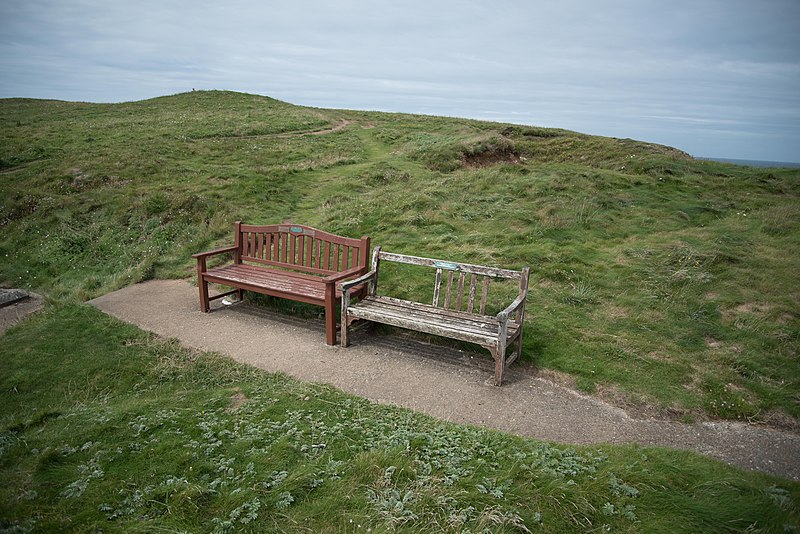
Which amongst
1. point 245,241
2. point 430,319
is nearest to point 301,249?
point 245,241

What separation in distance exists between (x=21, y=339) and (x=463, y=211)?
9.25 metres

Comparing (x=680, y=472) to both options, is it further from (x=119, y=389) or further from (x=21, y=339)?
(x=21, y=339)

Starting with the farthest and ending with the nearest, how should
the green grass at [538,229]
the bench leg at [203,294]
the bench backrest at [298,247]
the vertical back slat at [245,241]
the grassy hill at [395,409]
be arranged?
the vertical back slat at [245,241] < the bench leg at [203,294] < the bench backrest at [298,247] < the green grass at [538,229] < the grassy hill at [395,409]

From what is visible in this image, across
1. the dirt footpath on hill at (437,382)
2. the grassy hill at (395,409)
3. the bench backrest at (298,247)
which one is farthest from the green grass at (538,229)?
the bench backrest at (298,247)

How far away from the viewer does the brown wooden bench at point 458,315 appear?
5957 mm

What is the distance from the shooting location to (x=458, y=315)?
6.82m

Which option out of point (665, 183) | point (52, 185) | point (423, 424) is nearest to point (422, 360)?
point (423, 424)

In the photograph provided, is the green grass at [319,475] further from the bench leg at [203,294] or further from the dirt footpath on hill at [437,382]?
the bench leg at [203,294]

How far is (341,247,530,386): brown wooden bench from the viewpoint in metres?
5.96

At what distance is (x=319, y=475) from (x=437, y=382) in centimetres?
244

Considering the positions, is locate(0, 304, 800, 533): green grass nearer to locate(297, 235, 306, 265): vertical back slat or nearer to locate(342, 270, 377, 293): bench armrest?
locate(342, 270, 377, 293): bench armrest

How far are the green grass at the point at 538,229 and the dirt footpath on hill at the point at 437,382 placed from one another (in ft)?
1.32

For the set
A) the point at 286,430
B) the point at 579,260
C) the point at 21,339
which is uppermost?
the point at 579,260

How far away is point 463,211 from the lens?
1238 cm
